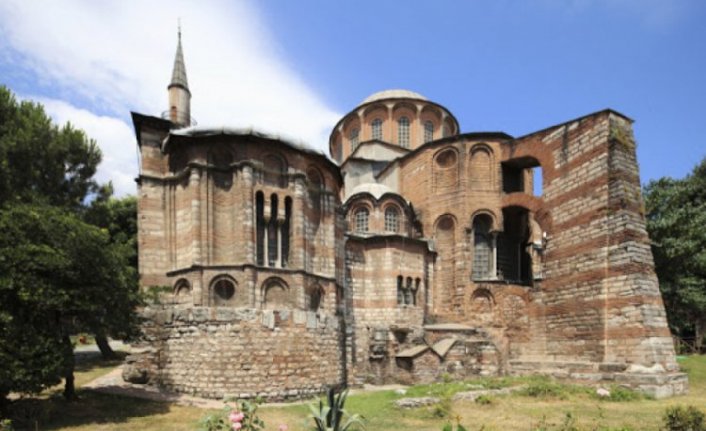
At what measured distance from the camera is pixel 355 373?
19859 mm

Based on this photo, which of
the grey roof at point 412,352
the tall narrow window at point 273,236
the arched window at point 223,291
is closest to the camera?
the arched window at point 223,291

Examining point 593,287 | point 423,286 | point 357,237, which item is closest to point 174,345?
point 357,237

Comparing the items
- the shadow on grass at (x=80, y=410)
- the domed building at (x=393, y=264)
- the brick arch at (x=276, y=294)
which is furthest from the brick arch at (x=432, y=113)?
the shadow on grass at (x=80, y=410)

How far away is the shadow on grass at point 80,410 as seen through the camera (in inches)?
391

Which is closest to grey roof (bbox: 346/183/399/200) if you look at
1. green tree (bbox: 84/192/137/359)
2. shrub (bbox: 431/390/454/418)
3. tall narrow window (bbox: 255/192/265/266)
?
tall narrow window (bbox: 255/192/265/266)

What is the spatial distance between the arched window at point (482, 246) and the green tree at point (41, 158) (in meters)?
19.1

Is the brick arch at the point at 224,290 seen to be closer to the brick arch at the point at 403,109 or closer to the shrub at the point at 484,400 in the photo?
the shrub at the point at 484,400

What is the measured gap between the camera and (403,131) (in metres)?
34.3

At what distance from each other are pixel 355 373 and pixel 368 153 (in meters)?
18.2

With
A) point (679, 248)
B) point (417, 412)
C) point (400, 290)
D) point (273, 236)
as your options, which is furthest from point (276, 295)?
point (679, 248)

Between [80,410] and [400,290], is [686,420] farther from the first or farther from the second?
[400,290]

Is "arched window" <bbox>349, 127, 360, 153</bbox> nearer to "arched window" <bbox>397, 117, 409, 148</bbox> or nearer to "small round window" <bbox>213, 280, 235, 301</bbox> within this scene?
"arched window" <bbox>397, 117, 409, 148</bbox>

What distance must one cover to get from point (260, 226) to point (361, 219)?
8443 mm

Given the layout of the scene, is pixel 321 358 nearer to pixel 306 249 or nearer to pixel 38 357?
pixel 306 249
